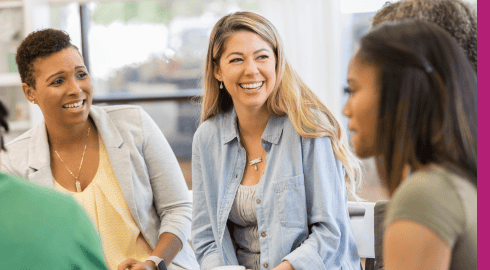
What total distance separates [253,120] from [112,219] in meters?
0.59

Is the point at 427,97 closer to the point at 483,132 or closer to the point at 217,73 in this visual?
the point at 483,132

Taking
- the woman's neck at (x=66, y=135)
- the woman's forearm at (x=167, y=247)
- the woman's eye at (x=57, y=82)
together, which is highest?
the woman's eye at (x=57, y=82)

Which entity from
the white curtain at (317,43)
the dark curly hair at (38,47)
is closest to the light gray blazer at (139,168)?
the dark curly hair at (38,47)

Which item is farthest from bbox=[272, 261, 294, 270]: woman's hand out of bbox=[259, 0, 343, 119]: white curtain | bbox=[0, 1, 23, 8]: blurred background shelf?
bbox=[0, 1, 23, 8]: blurred background shelf

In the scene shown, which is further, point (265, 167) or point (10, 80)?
point (10, 80)

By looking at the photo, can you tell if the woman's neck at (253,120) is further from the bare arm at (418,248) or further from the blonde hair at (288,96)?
the bare arm at (418,248)

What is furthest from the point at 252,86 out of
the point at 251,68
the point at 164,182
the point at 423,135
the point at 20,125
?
the point at 20,125

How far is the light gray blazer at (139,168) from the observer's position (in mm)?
1570

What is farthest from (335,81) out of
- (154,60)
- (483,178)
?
(154,60)

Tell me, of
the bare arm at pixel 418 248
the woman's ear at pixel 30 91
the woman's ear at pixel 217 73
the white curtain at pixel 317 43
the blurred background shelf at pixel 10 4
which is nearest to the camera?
the bare arm at pixel 418 248

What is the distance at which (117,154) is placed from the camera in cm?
158

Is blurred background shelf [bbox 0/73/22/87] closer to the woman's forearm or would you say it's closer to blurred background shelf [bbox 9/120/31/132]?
blurred background shelf [bbox 9/120/31/132]

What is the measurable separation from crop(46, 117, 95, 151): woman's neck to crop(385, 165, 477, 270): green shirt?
1.35 meters

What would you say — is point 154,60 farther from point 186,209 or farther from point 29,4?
point 186,209
